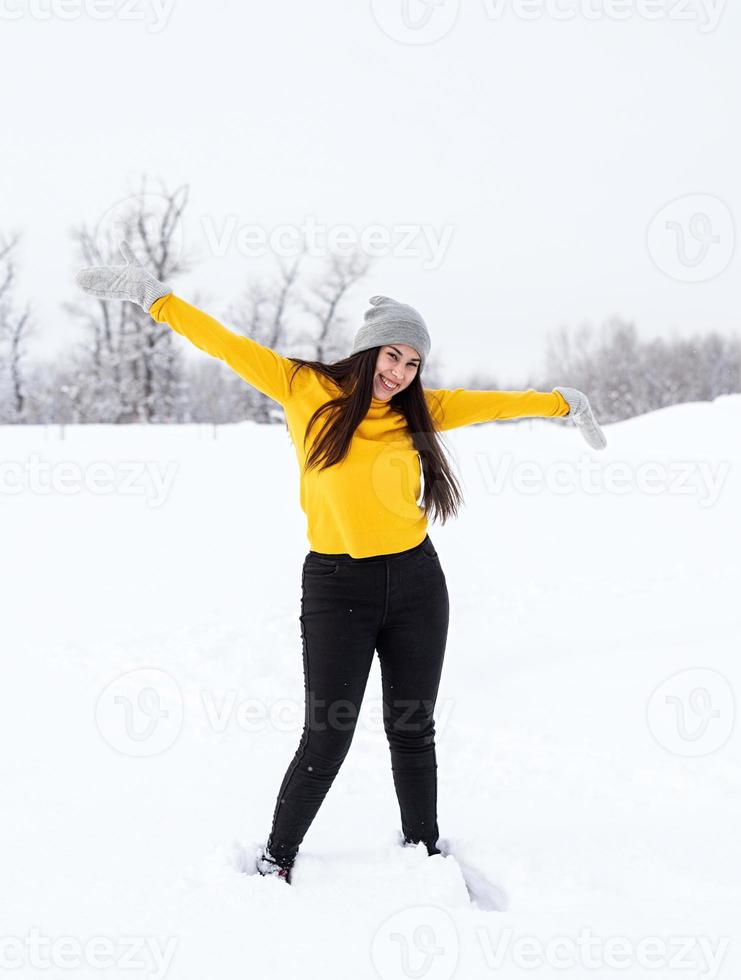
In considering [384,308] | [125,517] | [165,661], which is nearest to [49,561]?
[125,517]

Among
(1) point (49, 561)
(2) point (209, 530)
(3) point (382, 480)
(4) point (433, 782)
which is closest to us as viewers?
(3) point (382, 480)

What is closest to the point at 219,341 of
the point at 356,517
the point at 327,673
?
the point at 356,517

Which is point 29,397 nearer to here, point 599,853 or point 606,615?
point 606,615

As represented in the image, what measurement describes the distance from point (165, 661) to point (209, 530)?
317 centimetres

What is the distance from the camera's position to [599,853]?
2795 millimetres

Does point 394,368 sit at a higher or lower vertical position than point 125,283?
lower

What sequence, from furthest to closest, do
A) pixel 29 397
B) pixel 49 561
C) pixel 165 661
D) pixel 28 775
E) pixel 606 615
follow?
pixel 29 397 → pixel 49 561 → pixel 606 615 → pixel 165 661 → pixel 28 775

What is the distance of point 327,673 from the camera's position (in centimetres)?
250

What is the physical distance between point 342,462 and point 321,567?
1.24 feet

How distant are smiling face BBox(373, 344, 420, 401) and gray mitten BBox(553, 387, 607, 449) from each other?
2.35 ft
